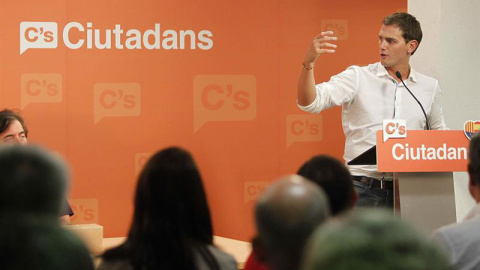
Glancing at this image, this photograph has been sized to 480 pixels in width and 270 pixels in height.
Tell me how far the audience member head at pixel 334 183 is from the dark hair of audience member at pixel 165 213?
12.5 inches

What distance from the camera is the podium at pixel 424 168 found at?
10.7 feet

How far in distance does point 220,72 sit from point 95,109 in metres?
0.92

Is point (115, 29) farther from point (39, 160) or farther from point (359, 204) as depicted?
point (39, 160)

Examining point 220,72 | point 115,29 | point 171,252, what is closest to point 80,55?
point 115,29

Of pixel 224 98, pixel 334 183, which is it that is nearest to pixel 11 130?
pixel 224 98

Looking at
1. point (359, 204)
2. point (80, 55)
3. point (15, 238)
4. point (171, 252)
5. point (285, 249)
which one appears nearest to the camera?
point (15, 238)

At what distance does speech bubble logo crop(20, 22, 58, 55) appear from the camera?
498cm

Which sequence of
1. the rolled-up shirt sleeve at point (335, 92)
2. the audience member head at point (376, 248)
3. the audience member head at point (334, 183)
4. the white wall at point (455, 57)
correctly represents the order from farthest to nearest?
1. the white wall at point (455, 57)
2. the rolled-up shirt sleeve at point (335, 92)
3. the audience member head at point (334, 183)
4. the audience member head at point (376, 248)

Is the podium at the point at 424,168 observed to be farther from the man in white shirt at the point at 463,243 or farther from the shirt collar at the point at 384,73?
the man in white shirt at the point at 463,243

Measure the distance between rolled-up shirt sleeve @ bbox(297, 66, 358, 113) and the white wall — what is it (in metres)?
0.70

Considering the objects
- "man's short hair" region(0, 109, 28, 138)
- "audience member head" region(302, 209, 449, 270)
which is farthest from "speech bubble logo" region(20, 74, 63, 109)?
"audience member head" region(302, 209, 449, 270)

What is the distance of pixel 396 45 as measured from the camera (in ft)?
13.6

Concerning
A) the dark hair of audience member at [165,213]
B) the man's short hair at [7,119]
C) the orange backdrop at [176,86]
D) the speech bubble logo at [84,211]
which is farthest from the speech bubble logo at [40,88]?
the dark hair of audience member at [165,213]

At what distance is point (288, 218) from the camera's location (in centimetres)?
108
